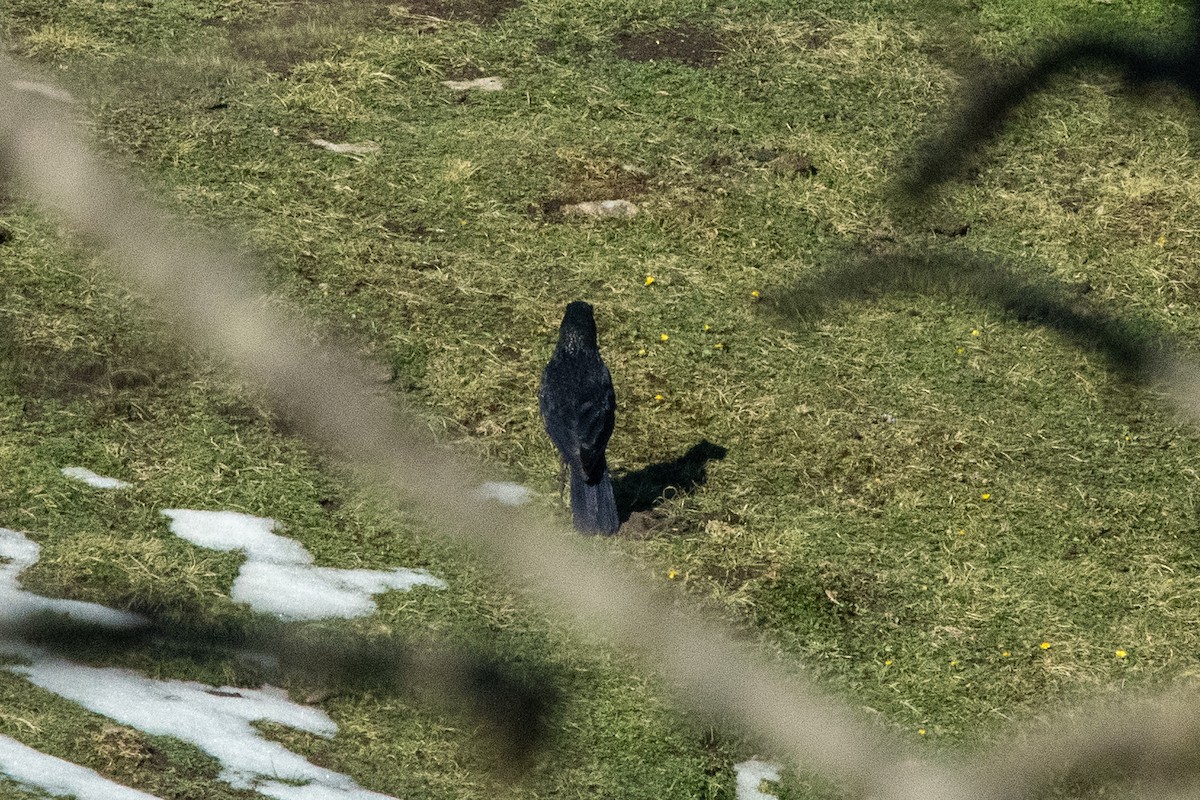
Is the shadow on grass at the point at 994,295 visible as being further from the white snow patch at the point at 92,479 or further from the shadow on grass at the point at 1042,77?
the white snow patch at the point at 92,479

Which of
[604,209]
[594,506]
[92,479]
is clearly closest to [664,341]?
[604,209]

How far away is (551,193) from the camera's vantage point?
13203 millimetres

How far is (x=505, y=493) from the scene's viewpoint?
33.0 feet

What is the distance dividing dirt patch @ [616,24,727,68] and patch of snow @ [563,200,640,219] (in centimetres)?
259

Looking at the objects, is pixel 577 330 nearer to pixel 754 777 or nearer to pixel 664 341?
pixel 664 341

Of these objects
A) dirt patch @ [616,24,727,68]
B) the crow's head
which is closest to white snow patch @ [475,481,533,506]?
the crow's head

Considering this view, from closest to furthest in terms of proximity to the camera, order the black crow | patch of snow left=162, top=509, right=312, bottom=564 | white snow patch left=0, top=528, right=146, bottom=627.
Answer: white snow patch left=0, top=528, right=146, bottom=627, the black crow, patch of snow left=162, top=509, right=312, bottom=564

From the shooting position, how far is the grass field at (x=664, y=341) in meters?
8.82

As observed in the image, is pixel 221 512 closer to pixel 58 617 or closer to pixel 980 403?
pixel 58 617

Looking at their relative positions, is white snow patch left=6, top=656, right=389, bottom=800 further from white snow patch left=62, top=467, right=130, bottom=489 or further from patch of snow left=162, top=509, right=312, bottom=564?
white snow patch left=62, top=467, right=130, bottom=489

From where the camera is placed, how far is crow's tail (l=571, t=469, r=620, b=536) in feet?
30.9

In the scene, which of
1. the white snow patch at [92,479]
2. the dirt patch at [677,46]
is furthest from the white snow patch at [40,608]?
the dirt patch at [677,46]

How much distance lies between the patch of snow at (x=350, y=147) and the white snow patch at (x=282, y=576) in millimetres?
4791

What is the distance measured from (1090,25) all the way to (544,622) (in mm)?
9495
